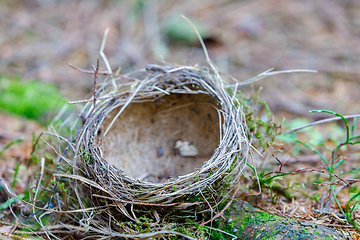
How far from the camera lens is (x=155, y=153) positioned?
245cm

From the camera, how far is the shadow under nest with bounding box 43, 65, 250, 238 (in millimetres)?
1603

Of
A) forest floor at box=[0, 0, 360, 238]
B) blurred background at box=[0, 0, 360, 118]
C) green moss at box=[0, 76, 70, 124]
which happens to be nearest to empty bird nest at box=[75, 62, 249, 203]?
forest floor at box=[0, 0, 360, 238]

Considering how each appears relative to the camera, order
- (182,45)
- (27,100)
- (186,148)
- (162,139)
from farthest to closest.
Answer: (182,45) → (27,100) → (162,139) → (186,148)

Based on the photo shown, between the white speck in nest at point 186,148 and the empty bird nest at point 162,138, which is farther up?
the empty bird nest at point 162,138

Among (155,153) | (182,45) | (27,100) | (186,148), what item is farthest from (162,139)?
(182,45)

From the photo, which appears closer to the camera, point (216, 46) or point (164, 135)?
point (164, 135)

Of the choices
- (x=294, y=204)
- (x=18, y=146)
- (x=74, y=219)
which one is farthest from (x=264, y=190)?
(x=18, y=146)

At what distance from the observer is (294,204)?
1.95 metres

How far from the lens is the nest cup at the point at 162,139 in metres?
1.63

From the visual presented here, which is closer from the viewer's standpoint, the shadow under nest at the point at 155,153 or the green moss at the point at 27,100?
the shadow under nest at the point at 155,153

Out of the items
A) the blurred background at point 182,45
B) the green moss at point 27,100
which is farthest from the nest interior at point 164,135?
the green moss at point 27,100

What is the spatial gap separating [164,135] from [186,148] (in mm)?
260

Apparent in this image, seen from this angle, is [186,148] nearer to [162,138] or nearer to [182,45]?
[162,138]

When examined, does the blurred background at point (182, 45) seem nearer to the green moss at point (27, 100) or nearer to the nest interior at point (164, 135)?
the green moss at point (27, 100)
